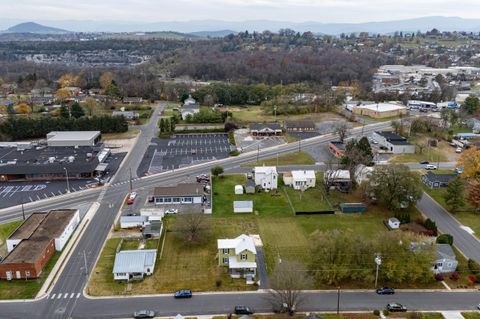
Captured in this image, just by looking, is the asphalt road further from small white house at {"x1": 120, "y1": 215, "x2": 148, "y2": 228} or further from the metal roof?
small white house at {"x1": 120, "y1": 215, "x2": 148, "y2": 228}

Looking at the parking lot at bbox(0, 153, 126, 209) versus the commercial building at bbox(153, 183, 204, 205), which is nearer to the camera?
the commercial building at bbox(153, 183, 204, 205)

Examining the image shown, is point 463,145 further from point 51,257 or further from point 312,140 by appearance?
point 51,257

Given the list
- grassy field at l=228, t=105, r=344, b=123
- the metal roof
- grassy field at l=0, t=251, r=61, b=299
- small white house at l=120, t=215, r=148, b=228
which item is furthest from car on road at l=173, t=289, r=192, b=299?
grassy field at l=228, t=105, r=344, b=123

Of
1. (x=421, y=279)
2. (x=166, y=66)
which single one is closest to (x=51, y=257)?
(x=421, y=279)

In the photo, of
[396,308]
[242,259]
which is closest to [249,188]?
[242,259]

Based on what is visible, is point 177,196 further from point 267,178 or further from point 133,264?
point 133,264

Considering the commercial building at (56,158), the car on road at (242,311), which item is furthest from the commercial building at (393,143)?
A: the car on road at (242,311)
